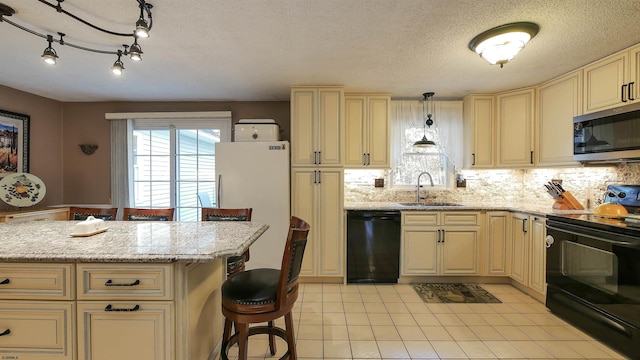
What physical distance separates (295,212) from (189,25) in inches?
80.1

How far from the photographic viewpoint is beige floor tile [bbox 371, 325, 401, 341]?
2.15m

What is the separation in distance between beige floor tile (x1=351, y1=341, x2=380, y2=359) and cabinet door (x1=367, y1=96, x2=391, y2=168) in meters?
1.96

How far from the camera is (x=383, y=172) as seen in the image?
3691 millimetres

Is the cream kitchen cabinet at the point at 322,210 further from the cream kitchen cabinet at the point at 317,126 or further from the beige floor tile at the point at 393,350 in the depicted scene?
the beige floor tile at the point at 393,350

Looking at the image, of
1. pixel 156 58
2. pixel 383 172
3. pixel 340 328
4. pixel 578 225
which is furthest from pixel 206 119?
pixel 578 225

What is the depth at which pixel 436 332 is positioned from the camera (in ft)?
7.29

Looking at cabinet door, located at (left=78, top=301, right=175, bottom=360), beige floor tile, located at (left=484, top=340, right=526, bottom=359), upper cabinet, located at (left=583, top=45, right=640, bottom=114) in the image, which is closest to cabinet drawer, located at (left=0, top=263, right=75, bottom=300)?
cabinet door, located at (left=78, top=301, right=175, bottom=360)

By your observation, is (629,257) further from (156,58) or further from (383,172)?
(156,58)

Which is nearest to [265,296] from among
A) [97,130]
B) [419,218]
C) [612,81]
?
[419,218]

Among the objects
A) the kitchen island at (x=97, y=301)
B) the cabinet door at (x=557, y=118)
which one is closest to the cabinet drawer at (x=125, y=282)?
the kitchen island at (x=97, y=301)

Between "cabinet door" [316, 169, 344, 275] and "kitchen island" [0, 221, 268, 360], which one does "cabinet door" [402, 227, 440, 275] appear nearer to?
"cabinet door" [316, 169, 344, 275]

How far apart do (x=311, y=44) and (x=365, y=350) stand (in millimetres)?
2328

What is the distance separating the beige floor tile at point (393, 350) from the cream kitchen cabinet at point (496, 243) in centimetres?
176

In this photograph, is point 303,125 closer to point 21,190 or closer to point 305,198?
point 305,198
